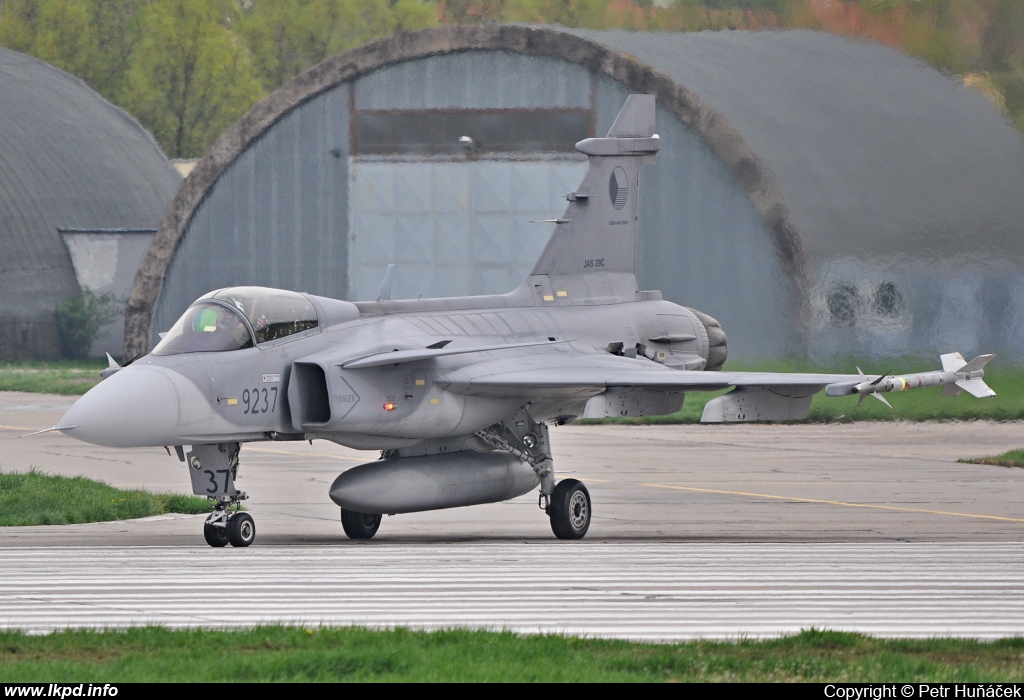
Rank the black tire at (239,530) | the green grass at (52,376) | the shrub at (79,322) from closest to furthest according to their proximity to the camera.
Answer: the black tire at (239,530) → the green grass at (52,376) → the shrub at (79,322)

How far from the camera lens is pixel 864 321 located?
28922mm

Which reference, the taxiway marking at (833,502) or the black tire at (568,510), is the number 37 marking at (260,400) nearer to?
the black tire at (568,510)

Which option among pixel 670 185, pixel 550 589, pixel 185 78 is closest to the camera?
pixel 550 589

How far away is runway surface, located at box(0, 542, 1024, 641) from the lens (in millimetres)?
9078

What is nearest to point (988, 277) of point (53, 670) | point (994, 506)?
point (994, 506)

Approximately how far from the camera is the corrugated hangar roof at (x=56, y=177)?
45.8 m

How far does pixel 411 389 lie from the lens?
1534 centimetres

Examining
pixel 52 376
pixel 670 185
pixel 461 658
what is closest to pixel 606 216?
pixel 461 658

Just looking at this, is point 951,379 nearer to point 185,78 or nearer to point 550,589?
point 550,589

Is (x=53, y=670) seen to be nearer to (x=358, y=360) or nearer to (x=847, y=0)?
(x=358, y=360)

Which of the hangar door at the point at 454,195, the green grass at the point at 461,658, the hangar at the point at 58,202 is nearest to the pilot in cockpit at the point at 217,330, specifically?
the green grass at the point at 461,658

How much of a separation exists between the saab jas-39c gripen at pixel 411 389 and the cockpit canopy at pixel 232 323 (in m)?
0.01

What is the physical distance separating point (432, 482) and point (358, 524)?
1.34 meters

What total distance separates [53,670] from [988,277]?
24343 millimetres
